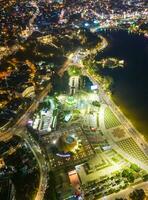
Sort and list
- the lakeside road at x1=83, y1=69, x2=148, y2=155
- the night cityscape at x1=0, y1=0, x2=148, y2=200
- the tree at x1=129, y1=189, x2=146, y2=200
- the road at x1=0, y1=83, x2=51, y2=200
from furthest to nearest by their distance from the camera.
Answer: the lakeside road at x1=83, y1=69, x2=148, y2=155 < the road at x1=0, y1=83, x2=51, y2=200 < the night cityscape at x1=0, y1=0, x2=148, y2=200 < the tree at x1=129, y1=189, x2=146, y2=200

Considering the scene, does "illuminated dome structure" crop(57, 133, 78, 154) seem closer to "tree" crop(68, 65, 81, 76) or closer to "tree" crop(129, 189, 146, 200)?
"tree" crop(129, 189, 146, 200)

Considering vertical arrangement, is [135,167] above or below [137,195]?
above

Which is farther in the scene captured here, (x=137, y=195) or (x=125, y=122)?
(x=125, y=122)

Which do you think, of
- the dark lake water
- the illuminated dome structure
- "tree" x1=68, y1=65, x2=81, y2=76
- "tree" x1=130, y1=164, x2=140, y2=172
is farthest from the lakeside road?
the illuminated dome structure

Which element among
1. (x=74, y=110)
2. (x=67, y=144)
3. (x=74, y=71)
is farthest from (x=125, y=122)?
(x=74, y=71)

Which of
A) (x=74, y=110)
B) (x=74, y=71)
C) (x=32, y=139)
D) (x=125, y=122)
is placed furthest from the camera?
(x=74, y=71)

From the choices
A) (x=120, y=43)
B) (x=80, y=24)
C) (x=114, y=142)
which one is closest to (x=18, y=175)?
(x=114, y=142)

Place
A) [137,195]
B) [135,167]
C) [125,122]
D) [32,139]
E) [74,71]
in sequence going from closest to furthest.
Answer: [137,195] < [135,167] < [32,139] < [125,122] < [74,71]

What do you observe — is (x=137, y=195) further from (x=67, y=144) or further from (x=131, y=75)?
(x=131, y=75)
